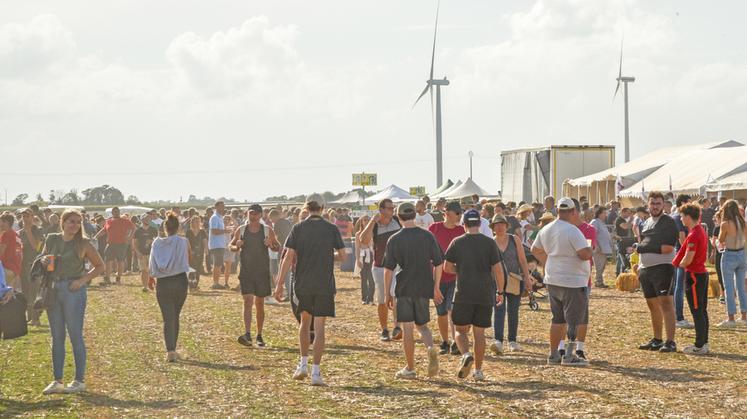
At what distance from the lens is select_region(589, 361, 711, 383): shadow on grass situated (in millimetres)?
10414

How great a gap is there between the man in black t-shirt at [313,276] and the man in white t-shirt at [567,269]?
2244mm

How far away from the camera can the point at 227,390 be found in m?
10.2

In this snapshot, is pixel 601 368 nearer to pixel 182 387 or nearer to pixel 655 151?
pixel 182 387

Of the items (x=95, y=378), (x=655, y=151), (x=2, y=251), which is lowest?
(x=95, y=378)

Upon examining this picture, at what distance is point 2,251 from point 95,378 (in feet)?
15.7

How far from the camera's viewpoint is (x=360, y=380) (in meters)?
10.6

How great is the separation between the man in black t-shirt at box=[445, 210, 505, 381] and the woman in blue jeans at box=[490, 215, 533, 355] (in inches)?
73.3

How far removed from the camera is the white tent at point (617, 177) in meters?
39.4

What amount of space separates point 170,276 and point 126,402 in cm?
294

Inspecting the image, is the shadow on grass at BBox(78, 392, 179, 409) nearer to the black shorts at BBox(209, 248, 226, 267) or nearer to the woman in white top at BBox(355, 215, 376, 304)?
the woman in white top at BBox(355, 215, 376, 304)

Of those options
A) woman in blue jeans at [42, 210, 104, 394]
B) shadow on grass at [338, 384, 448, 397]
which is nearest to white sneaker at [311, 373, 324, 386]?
shadow on grass at [338, 384, 448, 397]

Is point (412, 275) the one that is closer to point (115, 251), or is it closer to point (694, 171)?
point (115, 251)

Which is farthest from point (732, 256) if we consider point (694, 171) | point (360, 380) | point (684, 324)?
point (694, 171)

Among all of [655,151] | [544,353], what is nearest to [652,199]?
[544,353]
